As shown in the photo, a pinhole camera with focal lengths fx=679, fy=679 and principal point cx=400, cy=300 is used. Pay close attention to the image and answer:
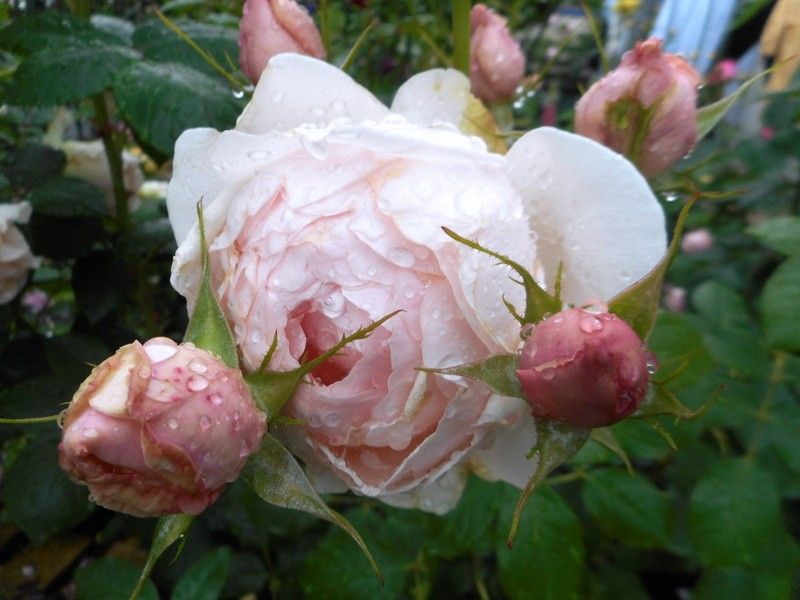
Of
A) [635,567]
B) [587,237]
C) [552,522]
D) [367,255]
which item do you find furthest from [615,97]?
[635,567]

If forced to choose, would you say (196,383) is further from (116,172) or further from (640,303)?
(116,172)

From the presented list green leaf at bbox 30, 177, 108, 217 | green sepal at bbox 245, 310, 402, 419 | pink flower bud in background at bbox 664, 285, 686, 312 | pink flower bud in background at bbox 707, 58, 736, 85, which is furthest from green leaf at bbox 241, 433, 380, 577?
pink flower bud in background at bbox 707, 58, 736, 85

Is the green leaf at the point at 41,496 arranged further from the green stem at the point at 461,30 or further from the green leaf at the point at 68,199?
the green stem at the point at 461,30

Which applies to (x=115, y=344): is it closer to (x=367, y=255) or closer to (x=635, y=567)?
(x=367, y=255)

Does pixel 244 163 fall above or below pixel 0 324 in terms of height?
above

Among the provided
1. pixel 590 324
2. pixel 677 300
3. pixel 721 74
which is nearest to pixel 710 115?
pixel 590 324

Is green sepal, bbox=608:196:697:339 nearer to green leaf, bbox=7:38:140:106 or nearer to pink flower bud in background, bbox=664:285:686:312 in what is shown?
green leaf, bbox=7:38:140:106
